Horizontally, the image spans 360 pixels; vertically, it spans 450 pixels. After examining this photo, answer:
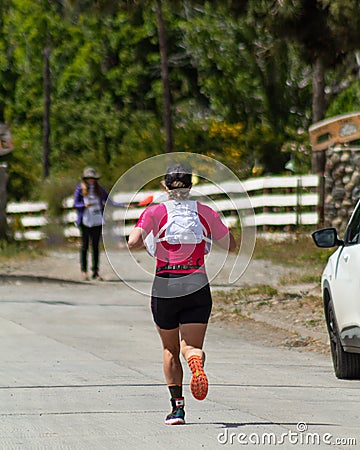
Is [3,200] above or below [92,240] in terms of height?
above

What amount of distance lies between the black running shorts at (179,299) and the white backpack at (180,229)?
22 centimetres

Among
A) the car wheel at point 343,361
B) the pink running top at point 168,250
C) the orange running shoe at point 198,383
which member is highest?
the pink running top at point 168,250

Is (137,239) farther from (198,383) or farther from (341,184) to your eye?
(341,184)

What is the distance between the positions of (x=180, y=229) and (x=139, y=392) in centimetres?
197

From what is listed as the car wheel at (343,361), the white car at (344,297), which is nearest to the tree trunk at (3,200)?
the white car at (344,297)

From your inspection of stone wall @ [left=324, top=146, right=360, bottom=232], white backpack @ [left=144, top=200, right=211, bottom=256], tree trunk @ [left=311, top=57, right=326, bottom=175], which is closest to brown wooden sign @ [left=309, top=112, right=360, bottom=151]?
stone wall @ [left=324, top=146, right=360, bottom=232]

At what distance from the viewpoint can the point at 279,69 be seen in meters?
38.6

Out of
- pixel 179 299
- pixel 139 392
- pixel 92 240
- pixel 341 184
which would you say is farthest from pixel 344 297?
pixel 341 184

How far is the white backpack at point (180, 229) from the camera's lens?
26.8 ft

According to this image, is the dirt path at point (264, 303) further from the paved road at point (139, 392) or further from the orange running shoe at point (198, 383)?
the orange running shoe at point (198, 383)

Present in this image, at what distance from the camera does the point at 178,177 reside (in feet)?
27.3

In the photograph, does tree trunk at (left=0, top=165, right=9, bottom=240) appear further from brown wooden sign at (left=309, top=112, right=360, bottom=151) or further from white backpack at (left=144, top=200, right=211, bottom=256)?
white backpack at (left=144, top=200, right=211, bottom=256)

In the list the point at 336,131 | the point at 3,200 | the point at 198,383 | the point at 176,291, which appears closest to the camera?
the point at 198,383

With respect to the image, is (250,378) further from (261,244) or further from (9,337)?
(261,244)
